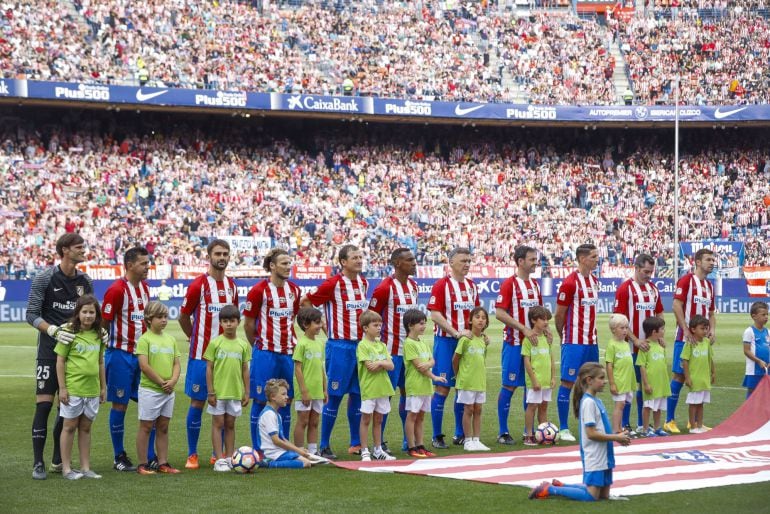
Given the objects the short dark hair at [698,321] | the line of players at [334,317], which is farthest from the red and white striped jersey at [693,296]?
the short dark hair at [698,321]

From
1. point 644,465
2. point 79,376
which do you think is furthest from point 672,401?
point 79,376

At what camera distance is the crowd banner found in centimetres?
3862

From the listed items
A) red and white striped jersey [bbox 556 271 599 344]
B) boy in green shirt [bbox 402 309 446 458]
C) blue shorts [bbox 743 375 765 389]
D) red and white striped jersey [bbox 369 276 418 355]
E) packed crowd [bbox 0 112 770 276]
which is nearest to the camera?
boy in green shirt [bbox 402 309 446 458]

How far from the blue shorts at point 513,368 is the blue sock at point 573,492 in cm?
374

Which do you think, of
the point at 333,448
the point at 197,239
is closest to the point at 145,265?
the point at 333,448

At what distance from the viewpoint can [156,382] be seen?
976 cm

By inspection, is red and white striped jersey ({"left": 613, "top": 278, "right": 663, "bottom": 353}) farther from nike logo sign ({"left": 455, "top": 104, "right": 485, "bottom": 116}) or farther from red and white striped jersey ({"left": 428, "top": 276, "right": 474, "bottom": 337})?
nike logo sign ({"left": 455, "top": 104, "right": 485, "bottom": 116})

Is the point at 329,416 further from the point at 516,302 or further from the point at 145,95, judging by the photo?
the point at 145,95

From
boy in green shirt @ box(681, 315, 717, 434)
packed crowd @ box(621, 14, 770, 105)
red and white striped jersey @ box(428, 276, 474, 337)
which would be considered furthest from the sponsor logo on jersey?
packed crowd @ box(621, 14, 770, 105)

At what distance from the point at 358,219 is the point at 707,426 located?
29872 mm

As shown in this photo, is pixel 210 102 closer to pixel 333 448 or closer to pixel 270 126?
pixel 270 126

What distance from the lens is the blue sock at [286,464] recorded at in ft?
33.3

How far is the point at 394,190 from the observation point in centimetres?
4466

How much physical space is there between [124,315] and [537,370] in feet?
15.6
